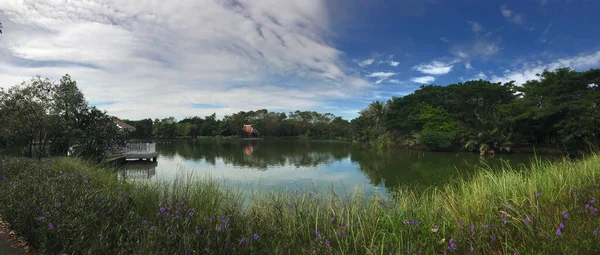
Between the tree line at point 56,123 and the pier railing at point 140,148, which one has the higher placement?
the tree line at point 56,123

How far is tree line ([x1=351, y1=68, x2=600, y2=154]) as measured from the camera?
1838 cm

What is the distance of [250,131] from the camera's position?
3002 inches

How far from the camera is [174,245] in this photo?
210cm

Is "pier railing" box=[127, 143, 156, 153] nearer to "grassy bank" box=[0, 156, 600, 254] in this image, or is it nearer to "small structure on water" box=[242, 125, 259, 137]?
"grassy bank" box=[0, 156, 600, 254]

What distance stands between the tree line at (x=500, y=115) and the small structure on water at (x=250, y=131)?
4391cm

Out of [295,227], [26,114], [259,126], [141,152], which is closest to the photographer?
[295,227]

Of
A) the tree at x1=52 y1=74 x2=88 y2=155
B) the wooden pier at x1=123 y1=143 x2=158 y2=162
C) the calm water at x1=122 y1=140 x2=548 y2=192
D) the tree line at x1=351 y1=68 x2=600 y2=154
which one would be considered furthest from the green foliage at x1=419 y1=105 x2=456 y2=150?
the tree at x1=52 y1=74 x2=88 y2=155

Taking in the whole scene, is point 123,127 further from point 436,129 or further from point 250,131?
point 250,131

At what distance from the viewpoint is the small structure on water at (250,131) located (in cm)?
7525

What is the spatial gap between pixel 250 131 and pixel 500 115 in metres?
59.3

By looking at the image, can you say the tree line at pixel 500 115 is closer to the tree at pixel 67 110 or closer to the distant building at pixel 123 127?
the distant building at pixel 123 127

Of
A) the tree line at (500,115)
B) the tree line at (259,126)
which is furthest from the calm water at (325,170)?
the tree line at (259,126)

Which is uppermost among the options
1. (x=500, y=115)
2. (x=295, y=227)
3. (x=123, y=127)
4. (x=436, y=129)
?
(x=500, y=115)

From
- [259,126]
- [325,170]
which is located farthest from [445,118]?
[259,126]
